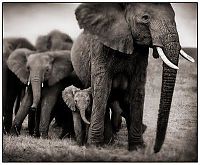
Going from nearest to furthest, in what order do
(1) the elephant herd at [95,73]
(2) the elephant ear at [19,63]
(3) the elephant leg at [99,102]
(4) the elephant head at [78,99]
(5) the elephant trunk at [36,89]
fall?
1. (1) the elephant herd at [95,73]
2. (3) the elephant leg at [99,102]
3. (4) the elephant head at [78,99]
4. (5) the elephant trunk at [36,89]
5. (2) the elephant ear at [19,63]

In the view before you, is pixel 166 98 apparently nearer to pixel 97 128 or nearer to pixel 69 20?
pixel 97 128

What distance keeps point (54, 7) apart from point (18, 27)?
234 mm

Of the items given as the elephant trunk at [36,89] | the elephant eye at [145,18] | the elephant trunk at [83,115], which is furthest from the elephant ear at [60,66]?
the elephant eye at [145,18]

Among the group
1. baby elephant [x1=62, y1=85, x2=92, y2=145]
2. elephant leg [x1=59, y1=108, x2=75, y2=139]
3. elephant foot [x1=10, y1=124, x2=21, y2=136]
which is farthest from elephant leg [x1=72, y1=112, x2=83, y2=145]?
elephant foot [x1=10, y1=124, x2=21, y2=136]

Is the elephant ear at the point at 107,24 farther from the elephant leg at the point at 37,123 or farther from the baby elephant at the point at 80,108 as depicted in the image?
the elephant leg at the point at 37,123

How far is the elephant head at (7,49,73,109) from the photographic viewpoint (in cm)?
388

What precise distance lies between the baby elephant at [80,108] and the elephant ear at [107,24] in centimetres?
36

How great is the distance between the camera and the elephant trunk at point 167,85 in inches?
134

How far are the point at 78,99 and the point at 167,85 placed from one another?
22.1 inches

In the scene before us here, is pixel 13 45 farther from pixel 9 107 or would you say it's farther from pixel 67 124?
pixel 67 124

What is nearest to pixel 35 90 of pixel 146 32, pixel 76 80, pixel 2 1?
pixel 76 80

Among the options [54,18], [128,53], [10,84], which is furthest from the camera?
[10,84]

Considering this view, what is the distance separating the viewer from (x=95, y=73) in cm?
366

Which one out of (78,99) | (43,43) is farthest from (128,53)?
(43,43)
